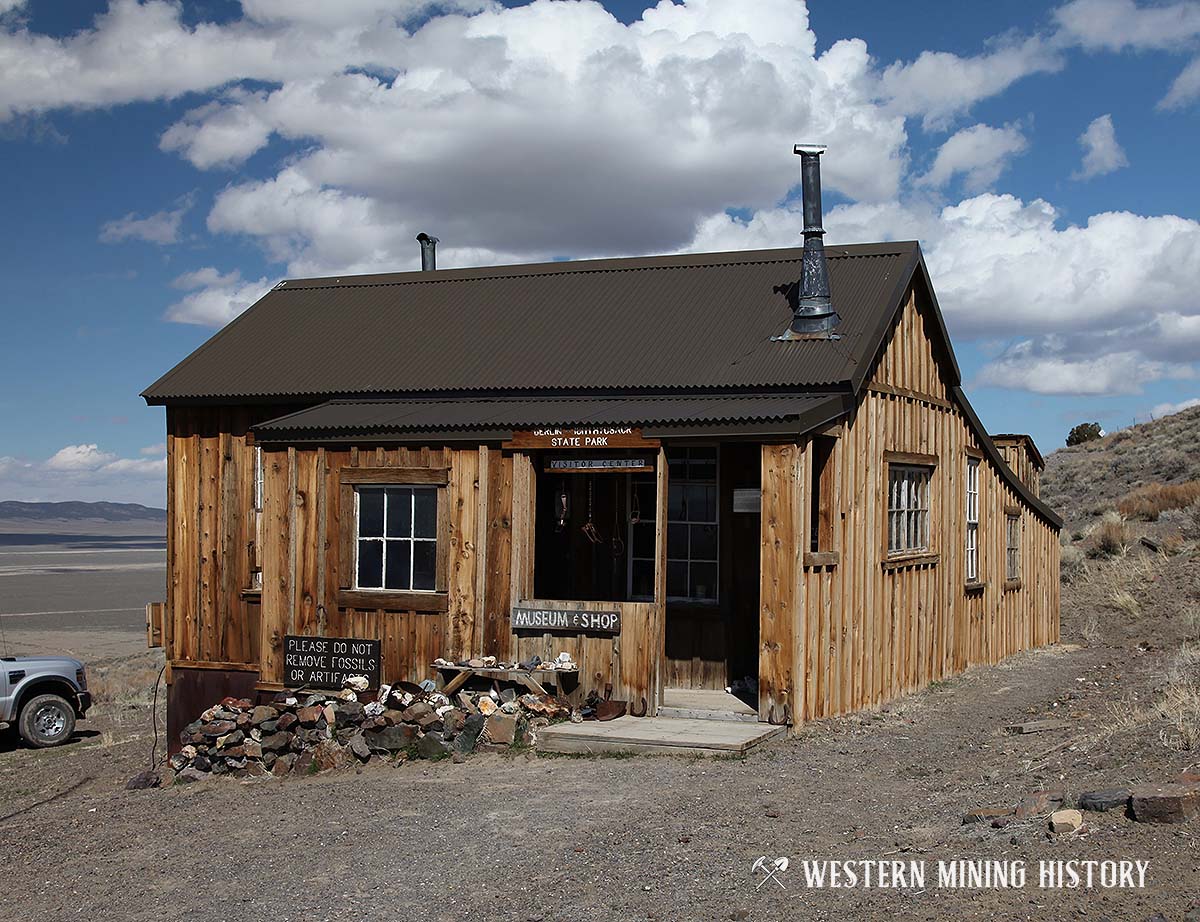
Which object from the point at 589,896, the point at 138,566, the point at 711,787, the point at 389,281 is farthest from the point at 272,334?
the point at 138,566

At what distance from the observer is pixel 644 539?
14258 mm

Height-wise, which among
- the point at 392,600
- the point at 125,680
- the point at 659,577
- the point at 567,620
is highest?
the point at 659,577

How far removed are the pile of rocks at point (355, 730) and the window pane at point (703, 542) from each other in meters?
2.37

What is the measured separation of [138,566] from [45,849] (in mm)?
85742

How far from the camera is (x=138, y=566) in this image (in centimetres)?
9131

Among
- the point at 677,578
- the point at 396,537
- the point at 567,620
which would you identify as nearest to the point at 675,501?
the point at 677,578

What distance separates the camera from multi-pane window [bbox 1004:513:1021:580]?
1848 centimetres

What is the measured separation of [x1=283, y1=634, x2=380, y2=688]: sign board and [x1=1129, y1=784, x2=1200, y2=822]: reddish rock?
8048 millimetres

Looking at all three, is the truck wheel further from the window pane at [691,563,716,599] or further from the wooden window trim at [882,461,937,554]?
the wooden window trim at [882,461,937,554]

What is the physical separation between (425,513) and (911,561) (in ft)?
17.8

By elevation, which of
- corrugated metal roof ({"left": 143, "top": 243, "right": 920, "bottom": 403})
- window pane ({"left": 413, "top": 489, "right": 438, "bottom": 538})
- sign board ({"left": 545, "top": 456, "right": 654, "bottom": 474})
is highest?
corrugated metal roof ({"left": 143, "top": 243, "right": 920, "bottom": 403})

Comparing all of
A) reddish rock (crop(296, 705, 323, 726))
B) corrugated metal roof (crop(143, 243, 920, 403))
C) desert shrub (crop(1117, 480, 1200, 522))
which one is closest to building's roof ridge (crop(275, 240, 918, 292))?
corrugated metal roof (crop(143, 243, 920, 403))

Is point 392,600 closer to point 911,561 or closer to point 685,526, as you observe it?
point 685,526

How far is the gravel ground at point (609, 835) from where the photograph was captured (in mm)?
7168
